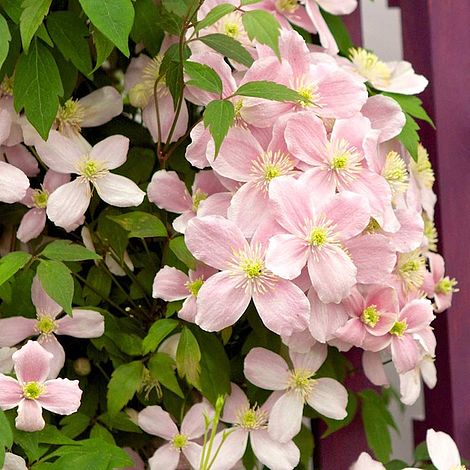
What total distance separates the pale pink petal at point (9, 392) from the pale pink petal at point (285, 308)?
211 millimetres

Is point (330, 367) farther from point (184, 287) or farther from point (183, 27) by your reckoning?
point (183, 27)

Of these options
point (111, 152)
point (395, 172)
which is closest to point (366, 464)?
point (395, 172)

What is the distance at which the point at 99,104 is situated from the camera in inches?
34.5

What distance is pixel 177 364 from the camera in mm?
817

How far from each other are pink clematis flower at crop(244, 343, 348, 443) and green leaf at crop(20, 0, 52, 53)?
1.15 ft

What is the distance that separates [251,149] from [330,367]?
250 mm

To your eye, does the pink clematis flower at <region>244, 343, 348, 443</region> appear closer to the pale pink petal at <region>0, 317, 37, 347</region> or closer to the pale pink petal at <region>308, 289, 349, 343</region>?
the pale pink petal at <region>308, 289, 349, 343</region>

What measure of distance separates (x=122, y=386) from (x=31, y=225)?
176 millimetres

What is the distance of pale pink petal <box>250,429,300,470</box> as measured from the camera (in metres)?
0.85

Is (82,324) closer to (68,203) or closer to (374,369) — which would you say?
(68,203)

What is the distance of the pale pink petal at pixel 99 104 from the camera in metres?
0.88

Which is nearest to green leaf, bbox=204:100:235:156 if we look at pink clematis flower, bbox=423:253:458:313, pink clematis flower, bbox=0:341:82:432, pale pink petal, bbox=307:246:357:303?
pale pink petal, bbox=307:246:357:303

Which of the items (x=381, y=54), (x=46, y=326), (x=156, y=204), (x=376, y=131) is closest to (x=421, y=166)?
(x=376, y=131)

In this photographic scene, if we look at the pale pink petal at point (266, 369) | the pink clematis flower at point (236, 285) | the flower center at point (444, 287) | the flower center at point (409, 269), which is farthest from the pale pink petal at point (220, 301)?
the flower center at point (444, 287)
